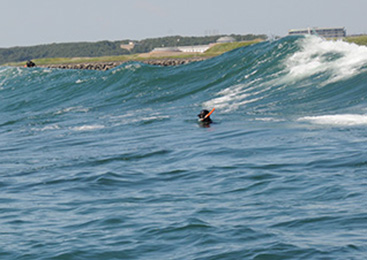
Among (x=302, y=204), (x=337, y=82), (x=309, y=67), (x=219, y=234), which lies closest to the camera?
(x=219, y=234)

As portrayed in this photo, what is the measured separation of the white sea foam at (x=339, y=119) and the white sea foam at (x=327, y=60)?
7.80 meters

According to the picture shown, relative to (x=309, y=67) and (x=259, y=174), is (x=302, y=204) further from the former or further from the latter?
(x=309, y=67)

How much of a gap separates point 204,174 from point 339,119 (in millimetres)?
7588

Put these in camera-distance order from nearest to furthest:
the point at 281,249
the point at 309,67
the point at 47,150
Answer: the point at 281,249, the point at 47,150, the point at 309,67

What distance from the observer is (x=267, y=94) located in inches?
1094

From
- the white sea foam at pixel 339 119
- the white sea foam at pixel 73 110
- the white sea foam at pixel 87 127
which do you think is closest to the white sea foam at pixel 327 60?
the white sea foam at pixel 339 119

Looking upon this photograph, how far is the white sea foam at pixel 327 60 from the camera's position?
2855cm

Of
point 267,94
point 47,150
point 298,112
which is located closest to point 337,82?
point 267,94

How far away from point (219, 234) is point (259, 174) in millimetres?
3770

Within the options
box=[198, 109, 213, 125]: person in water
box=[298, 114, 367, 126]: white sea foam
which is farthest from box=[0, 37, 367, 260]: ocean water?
box=[198, 109, 213, 125]: person in water

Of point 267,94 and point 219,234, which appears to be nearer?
point 219,234

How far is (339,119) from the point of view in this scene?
62.6 feet

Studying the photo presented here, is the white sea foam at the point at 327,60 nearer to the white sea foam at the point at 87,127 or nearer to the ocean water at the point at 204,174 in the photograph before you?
the ocean water at the point at 204,174

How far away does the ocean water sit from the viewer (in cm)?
853
